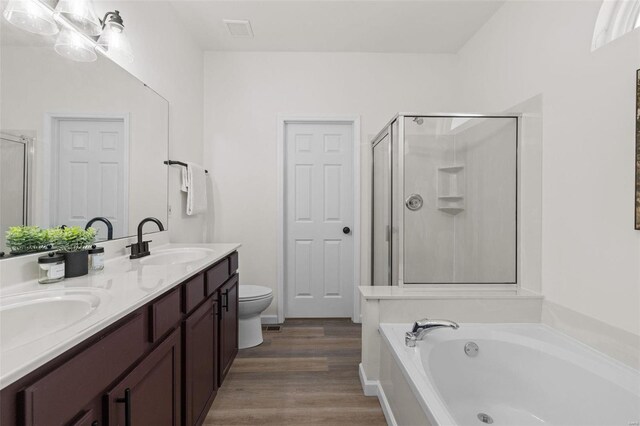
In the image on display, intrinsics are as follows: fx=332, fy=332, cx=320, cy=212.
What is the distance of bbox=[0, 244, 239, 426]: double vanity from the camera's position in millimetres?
669

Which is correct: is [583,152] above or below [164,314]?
above

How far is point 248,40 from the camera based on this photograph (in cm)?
291

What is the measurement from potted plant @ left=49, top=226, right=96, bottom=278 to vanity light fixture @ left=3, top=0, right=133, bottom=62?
0.75m

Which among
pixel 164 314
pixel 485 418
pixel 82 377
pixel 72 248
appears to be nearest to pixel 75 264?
pixel 72 248

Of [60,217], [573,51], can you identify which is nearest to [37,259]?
[60,217]

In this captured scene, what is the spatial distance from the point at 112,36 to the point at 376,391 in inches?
94.5

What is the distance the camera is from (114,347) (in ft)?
3.00

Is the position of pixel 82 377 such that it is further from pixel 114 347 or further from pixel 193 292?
pixel 193 292

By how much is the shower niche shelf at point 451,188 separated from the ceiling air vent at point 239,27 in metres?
1.89

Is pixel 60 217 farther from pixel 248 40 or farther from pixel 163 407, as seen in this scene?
pixel 248 40

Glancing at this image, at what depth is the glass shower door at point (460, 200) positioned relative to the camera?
2.20 meters

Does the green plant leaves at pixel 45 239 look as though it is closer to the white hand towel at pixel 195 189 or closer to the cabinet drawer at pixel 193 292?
the cabinet drawer at pixel 193 292

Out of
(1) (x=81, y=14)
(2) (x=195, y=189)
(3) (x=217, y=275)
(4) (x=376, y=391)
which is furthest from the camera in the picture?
(2) (x=195, y=189)

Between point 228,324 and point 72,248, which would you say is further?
point 228,324
